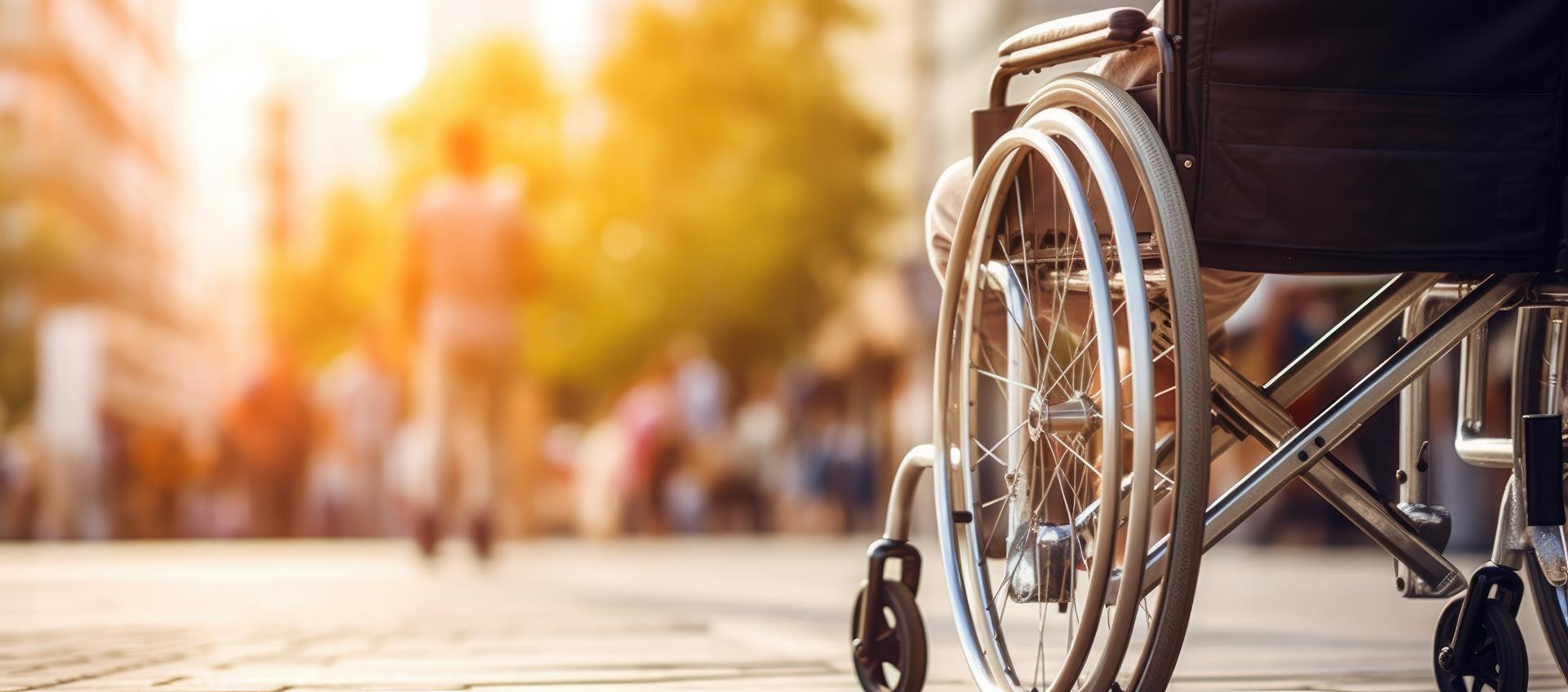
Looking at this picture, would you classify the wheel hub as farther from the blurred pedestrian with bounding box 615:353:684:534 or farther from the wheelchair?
the blurred pedestrian with bounding box 615:353:684:534

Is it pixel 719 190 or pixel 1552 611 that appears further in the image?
pixel 719 190

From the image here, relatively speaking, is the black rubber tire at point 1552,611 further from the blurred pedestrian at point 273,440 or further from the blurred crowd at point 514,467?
the blurred pedestrian at point 273,440

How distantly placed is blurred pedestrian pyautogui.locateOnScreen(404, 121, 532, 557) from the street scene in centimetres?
2

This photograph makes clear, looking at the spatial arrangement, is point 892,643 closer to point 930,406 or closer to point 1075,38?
point 1075,38

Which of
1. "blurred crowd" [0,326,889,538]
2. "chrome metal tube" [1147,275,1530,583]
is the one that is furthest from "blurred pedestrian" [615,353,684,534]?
"chrome metal tube" [1147,275,1530,583]

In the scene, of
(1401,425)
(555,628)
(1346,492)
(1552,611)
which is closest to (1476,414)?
(1401,425)

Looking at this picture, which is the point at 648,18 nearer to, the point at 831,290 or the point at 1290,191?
the point at 831,290

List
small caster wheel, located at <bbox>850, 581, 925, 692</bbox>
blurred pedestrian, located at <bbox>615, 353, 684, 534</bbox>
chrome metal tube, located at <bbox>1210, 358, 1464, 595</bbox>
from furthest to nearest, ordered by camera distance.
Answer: blurred pedestrian, located at <bbox>615, 353, 684, 534</bbox> → small caster wheel, located at <bbox>850, 581, 925, 692</bbox> → chrome metal tube, located at <bbox>1210, 358, 1464, 595</bbox>

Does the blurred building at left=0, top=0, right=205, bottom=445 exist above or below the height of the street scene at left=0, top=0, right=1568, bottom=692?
above

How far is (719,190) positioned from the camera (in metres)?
29.7

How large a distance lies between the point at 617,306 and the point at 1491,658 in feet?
89.9

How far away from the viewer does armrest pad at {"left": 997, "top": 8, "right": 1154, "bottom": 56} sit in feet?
10.5

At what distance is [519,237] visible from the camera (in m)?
10.9

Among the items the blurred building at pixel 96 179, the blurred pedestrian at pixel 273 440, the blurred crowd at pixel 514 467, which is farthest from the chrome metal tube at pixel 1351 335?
the blurred building at pixel 96 179
